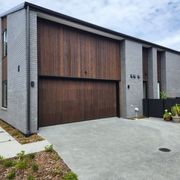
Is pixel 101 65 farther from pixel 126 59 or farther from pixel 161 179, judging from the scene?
pixel 161 179

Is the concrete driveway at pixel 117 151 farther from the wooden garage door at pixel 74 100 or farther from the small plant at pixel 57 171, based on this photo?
the wooden garage door at pixel 74 100

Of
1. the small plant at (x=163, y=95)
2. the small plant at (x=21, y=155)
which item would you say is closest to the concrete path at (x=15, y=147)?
the small plant at (x=21, y=155)

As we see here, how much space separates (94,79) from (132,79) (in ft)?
9.90

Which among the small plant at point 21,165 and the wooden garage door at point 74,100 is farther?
the wooden garage door at point 74,100

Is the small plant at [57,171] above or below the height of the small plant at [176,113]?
below

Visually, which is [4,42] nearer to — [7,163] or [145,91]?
[7,163]

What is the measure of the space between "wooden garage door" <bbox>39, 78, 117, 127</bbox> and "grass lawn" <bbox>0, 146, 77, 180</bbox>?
370cm

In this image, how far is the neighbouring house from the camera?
771cm

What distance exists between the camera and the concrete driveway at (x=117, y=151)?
4.15 m

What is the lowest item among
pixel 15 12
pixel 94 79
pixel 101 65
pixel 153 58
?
pixel 94 79

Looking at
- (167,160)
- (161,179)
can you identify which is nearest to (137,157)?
(167,160)

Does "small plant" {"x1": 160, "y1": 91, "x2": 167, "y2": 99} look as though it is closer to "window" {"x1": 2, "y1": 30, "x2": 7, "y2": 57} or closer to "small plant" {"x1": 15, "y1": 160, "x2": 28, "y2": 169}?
"window" {"x1": 2, "y1": 30, "x2": 7, "y2": 57}

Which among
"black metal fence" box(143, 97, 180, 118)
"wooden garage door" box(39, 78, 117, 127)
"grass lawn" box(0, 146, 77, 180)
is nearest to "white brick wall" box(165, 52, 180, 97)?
"black metal fence" box(143, 97, 180, 118)

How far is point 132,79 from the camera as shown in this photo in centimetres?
1216
